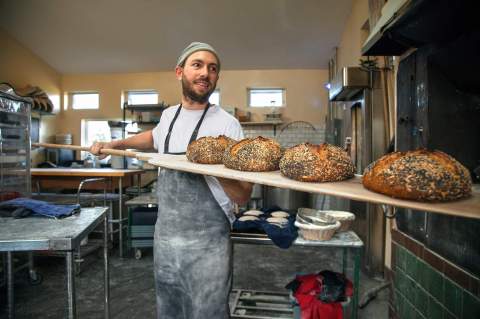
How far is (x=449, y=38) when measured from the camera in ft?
3.99

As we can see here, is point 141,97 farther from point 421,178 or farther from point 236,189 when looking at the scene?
point 421,178

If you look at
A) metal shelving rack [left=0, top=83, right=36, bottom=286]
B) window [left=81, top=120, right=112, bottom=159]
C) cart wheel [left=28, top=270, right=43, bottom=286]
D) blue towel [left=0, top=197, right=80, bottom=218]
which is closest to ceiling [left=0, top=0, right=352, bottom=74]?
window [left=81, top=120, right=112, bottom=159]

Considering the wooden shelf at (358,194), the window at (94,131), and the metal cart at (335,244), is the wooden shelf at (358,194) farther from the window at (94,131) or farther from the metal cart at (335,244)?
the window at (94,131)

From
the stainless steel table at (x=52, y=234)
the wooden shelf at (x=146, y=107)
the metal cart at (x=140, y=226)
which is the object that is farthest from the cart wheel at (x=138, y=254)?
the wooden shelf at (x=146, y=107)

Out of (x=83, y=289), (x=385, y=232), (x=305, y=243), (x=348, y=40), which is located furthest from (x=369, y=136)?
(x=83, y=289)

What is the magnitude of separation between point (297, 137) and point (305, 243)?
5398 millimetres

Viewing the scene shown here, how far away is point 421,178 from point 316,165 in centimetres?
30

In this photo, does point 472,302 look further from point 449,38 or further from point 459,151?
point 449,38

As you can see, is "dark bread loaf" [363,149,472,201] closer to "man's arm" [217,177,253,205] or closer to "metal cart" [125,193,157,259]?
"man's arm" [217,177,253,205]

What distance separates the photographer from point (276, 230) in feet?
7.02

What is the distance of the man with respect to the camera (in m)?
1.51

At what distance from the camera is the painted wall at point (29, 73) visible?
6406mm

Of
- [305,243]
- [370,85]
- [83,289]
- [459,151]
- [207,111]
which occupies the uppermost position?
[370,85]

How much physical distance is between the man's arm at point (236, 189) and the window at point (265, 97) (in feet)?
20.3
